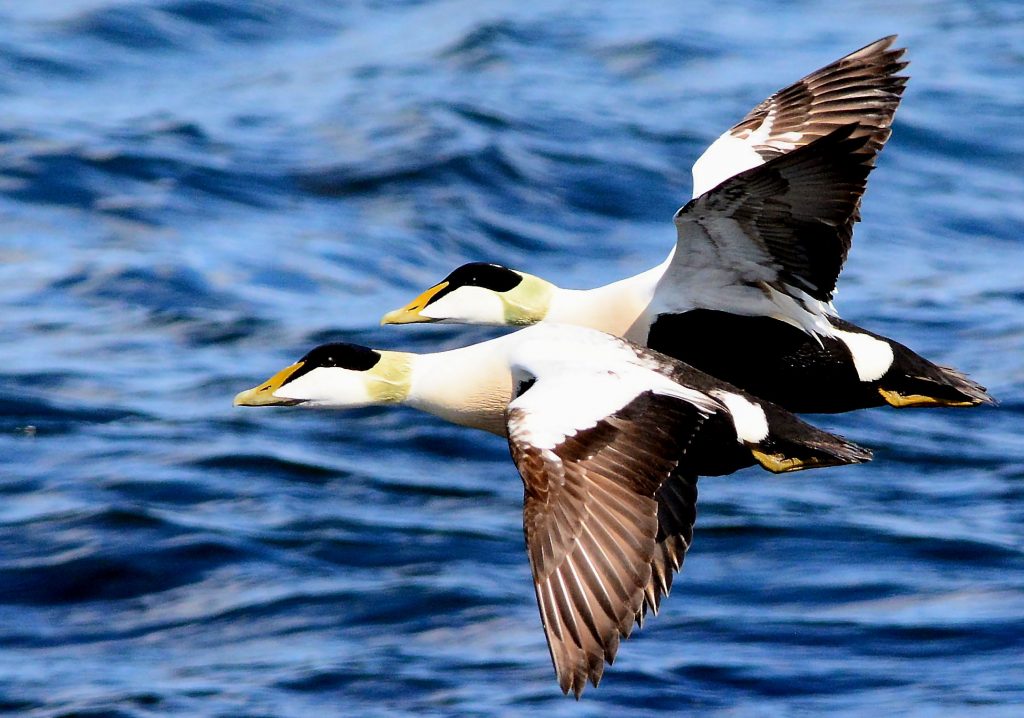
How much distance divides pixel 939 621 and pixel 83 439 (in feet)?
14.1

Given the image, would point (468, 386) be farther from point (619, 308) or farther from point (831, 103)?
point (831, 103)

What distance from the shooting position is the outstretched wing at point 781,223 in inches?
214

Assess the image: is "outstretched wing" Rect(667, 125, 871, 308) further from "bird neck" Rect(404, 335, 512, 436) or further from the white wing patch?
"bird neck" Rect(404, 335, 512, 436)

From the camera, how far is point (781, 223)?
223 inches

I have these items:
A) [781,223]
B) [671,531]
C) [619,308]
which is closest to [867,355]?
[781,223]

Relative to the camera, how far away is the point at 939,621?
27.8 ft

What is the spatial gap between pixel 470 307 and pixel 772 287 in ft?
3.36

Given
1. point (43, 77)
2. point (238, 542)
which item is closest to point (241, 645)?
point (238, 542)

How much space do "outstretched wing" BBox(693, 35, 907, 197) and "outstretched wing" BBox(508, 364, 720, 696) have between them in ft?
5.16

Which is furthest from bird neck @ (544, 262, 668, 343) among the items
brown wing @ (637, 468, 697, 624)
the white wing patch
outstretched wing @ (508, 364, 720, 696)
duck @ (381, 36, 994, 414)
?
outstretched wing @ (508, 364, 720, 696)

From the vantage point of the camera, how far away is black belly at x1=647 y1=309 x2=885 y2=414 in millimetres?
5992

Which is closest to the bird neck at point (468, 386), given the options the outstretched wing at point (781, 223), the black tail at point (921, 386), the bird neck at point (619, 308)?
the bird neck at point (619, 308)

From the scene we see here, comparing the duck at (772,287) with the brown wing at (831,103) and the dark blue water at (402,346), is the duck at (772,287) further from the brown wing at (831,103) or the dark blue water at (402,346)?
the dark blue water at (402,346)

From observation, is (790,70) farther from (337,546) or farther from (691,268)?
(691,268)
